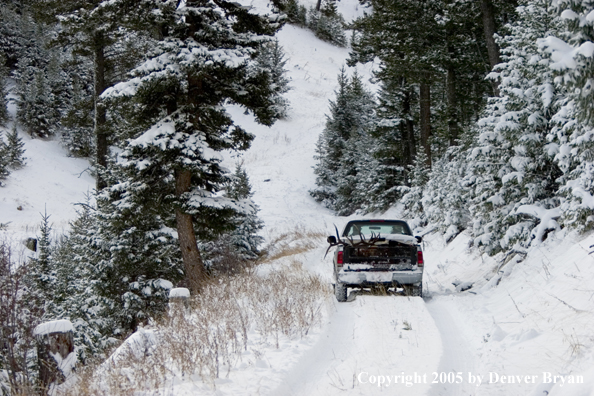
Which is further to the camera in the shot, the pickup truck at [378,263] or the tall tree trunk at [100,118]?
the tall tree trunk at [100,118]

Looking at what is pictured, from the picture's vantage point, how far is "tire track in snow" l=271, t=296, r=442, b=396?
15.8ft

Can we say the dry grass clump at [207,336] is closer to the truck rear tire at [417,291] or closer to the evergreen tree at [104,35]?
the truck rear tire at [417,291]

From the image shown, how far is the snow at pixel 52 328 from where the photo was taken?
5383 mm

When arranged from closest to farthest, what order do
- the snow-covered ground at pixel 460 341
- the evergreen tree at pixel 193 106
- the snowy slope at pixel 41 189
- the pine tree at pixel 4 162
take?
the snow-covered ground at pixel 460 341 < the evergreen tree at pixel 193 106 < the snowy slope at pixel 41 189 < the pine tree at pixel 4 162

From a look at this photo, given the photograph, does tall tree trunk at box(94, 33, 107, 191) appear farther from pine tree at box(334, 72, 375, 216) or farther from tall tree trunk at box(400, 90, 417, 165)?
pine tree at box(334, 72, 375, 216)

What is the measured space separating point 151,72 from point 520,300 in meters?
8.79

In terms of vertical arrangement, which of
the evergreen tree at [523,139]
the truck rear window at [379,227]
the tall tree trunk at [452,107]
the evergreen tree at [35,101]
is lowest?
the truck rear window at [379,227]

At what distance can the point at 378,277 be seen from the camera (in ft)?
31.7

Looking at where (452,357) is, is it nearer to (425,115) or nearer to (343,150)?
(425,115)

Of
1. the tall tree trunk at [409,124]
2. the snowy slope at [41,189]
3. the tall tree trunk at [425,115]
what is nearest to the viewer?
the tall tree trunk at [425,115]

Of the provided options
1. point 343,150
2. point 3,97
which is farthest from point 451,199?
point 3,97

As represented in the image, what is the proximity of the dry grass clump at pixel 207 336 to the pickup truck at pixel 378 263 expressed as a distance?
711 millimetres

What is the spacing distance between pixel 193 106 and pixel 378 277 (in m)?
5.80

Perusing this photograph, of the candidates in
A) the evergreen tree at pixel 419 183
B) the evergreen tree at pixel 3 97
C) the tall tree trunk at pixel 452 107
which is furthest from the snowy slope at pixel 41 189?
the tall tree trunk at pixel 452 107
